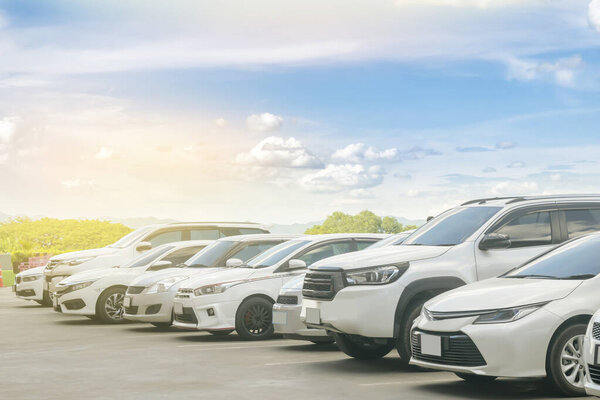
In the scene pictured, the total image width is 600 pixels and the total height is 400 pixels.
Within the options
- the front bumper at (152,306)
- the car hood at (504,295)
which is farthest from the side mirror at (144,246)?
the car hood at (504,295)

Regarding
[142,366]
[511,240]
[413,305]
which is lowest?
[142,366]

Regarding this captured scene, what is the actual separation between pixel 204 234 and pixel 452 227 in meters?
10.4

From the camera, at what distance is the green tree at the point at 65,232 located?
115562mm

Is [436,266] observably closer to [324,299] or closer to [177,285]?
[324,299]

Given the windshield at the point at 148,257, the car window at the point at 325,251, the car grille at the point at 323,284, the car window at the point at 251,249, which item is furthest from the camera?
the windshield at the point at 148,257

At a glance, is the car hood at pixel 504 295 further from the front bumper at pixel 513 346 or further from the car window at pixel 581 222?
the car window at pixel 581 222

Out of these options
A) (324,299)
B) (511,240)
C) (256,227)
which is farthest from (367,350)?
(256,227)

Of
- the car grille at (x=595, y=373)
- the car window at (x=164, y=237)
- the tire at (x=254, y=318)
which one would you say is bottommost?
the car grille at (x=595, y=373)

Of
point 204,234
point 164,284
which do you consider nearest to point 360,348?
point 164,284

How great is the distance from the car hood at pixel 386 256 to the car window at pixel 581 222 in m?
1.63

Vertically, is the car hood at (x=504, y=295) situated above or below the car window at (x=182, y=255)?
below

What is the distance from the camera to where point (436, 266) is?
403 inches

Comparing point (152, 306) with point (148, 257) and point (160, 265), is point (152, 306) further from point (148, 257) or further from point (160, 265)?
point (148, 257)

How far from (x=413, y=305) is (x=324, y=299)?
104 centimetres
